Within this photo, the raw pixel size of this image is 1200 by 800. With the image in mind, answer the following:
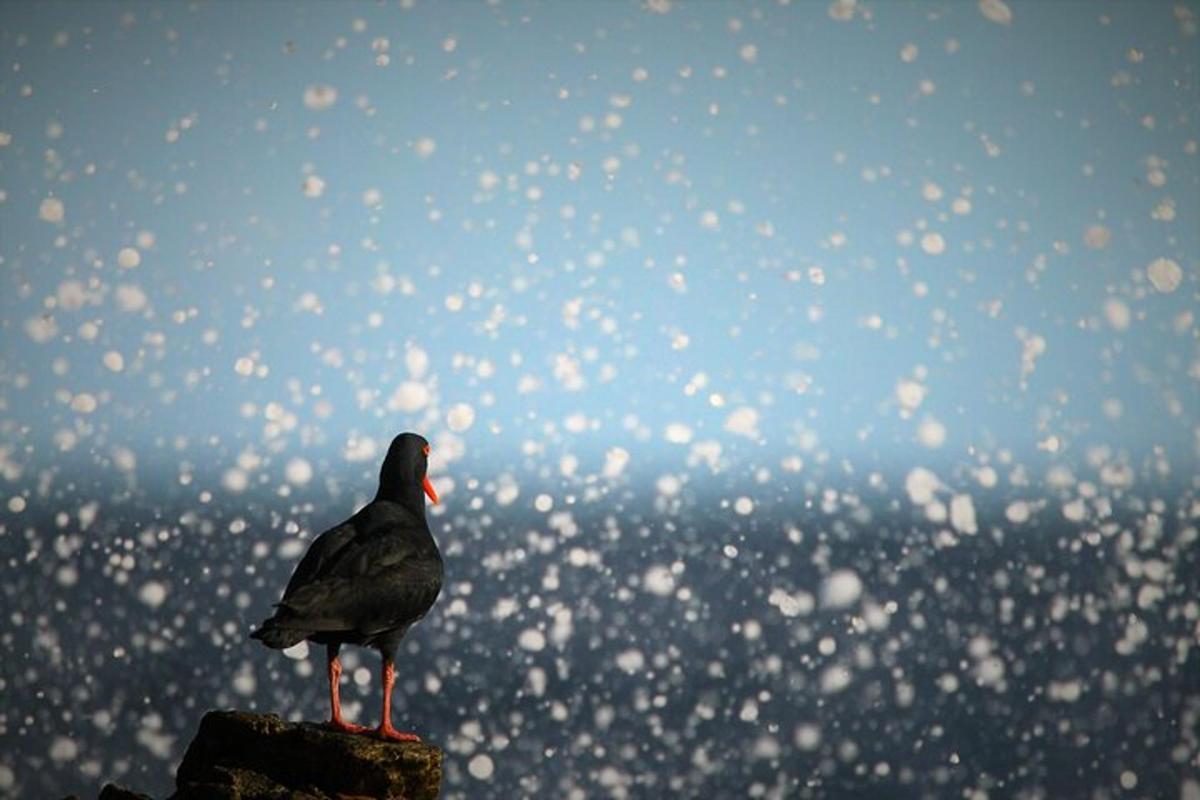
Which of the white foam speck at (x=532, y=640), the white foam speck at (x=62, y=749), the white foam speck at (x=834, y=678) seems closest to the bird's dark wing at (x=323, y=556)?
the white foam speck at (x=532, y=640)

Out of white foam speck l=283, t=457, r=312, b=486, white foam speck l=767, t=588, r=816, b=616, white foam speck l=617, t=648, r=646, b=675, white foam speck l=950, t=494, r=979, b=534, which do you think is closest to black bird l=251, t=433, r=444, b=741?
white foam speck l=283, t=457, r=312, b=486

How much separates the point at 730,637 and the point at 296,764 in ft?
4.02

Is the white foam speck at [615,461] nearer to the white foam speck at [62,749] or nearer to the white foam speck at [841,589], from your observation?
the white foam speck at [841,589]

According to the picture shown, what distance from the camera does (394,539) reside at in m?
1.71

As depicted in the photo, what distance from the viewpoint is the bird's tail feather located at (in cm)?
147

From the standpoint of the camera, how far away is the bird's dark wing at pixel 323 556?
165 centimetres

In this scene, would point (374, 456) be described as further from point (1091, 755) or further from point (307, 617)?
point (1091, 755)

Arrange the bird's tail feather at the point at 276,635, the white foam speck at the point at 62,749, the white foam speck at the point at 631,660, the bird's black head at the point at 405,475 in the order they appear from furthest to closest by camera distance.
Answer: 1. the white foam speck at the point at 631,660
2. the white foam speck at the point at 62,749
3. the bird's black head at the point at 405,475
4. the bird's tail feather at the point at 276,635

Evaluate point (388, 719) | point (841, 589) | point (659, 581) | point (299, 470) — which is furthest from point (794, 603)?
point (388, 719)

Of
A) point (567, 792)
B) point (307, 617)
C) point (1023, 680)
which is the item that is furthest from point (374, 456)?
point (1023, 680)

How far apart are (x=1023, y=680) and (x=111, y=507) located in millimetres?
1869

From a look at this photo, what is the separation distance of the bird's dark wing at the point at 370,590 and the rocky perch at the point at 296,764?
5.8 inches

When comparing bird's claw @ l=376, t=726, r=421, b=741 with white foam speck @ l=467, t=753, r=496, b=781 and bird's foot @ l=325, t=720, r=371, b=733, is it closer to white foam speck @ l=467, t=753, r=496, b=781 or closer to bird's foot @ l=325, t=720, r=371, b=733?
bird's foot @ l=325, t=720, r=371, b=733

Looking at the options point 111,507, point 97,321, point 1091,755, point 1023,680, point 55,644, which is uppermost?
point 97,321
